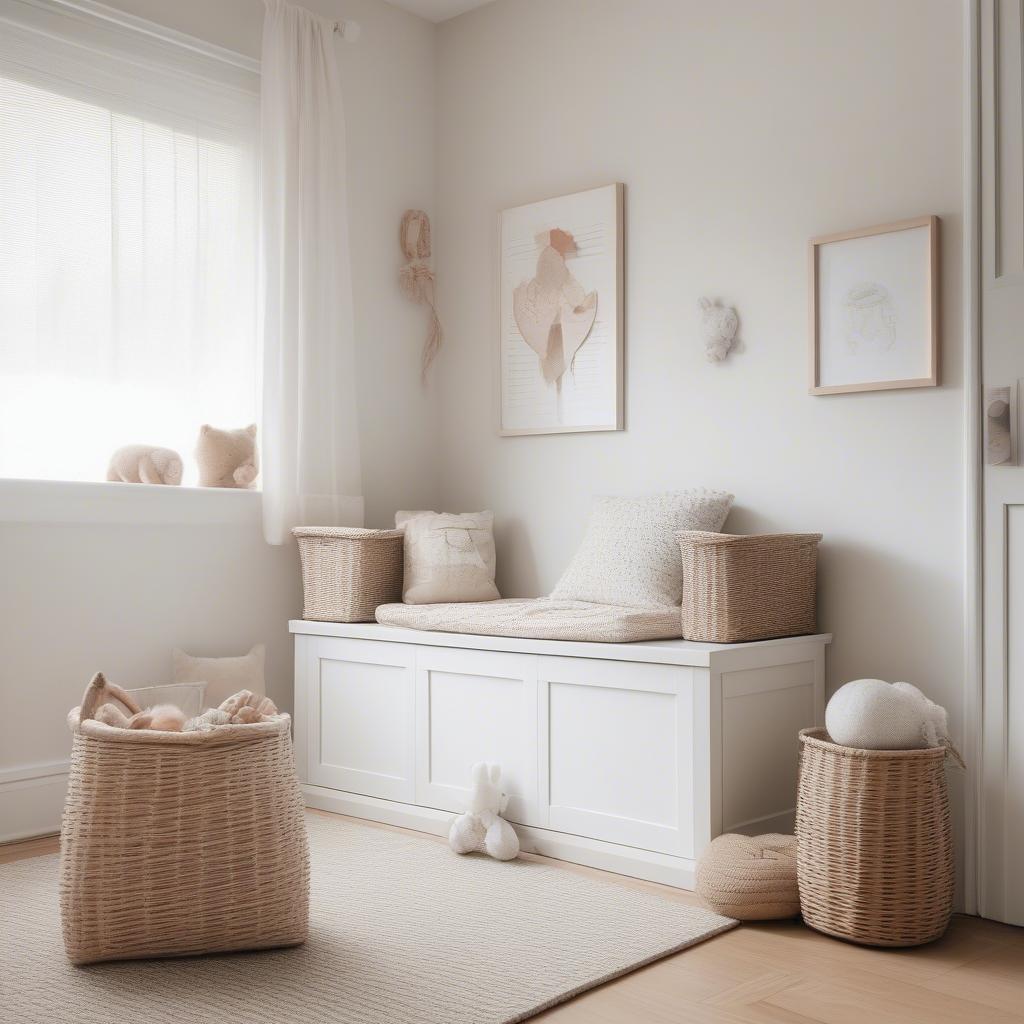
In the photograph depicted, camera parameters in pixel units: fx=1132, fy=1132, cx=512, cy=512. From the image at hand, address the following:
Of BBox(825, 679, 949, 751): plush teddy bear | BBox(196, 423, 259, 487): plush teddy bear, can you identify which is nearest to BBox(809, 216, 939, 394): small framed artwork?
BBox(825, 679, 949, 751): plush teddy bear

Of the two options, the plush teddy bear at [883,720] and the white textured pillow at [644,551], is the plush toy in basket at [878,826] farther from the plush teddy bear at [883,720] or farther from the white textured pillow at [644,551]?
the white textured pillow at [644,551]

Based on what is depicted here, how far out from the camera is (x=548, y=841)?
2.72m

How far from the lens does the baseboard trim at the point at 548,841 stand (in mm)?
2498

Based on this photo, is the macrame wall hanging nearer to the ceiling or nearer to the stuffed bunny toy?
the ceiling

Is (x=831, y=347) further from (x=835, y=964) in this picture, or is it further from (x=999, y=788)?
(x=835, y=964)

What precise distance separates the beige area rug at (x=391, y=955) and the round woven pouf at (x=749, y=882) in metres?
0.05

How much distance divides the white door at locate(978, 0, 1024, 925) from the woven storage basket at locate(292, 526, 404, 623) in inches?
63.9

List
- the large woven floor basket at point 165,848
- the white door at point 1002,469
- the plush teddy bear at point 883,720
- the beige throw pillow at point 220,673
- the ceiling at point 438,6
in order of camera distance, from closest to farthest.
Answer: the large woven floor basket at point 165,848, the plush teddy bear at point 883,720, the white door at point 1002,469, the beige throw pillow at point 220,673, the ceiling at point 438,6

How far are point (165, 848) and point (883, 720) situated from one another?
4.46 ft

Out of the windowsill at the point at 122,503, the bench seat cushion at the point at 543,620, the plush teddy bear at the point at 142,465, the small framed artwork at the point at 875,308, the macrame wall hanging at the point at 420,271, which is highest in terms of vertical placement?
the macrame wall hanging at the point at 420,271

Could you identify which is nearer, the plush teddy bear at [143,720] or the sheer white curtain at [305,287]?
the plush teddy bear at [143,720]

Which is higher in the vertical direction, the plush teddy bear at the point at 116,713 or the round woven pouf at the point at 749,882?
the plush teddy bear at the point at 116,713

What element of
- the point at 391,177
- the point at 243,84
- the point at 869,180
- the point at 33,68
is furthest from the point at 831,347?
the point at 33,68

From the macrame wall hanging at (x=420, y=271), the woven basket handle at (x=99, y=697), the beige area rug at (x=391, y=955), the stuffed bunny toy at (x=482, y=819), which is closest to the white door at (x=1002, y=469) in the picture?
the beige area rug at (x=391, y=955)
